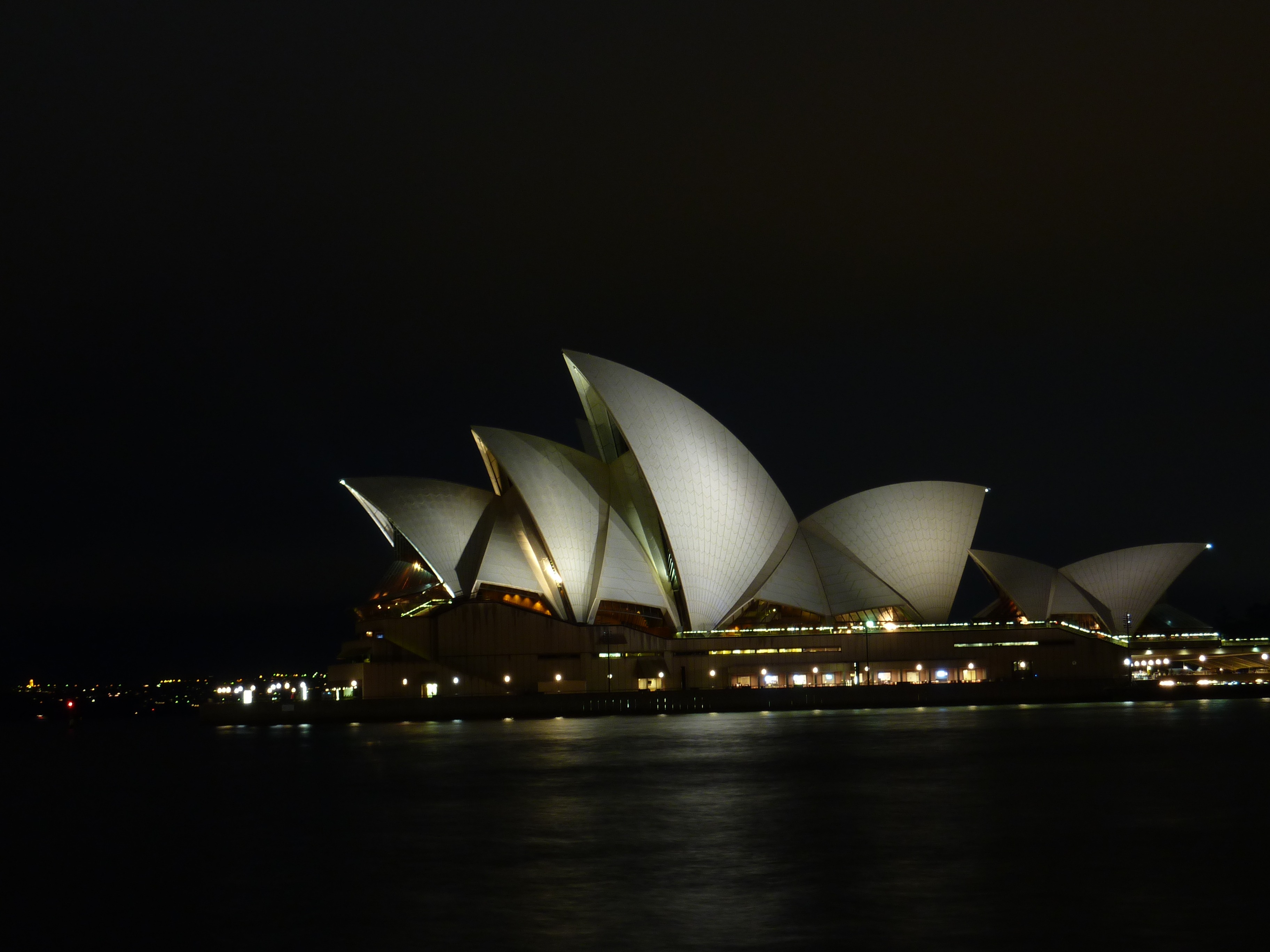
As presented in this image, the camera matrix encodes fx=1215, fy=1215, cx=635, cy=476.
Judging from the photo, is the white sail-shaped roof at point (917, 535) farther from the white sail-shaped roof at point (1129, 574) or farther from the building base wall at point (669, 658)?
the white sail-shaped roof at point (1129, 574)

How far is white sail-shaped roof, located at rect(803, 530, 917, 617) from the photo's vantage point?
2478 inches

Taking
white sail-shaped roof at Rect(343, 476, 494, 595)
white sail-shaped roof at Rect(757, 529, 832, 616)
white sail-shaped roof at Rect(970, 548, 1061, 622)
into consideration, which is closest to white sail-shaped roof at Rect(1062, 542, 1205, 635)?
white sail-shaped roof at Rect(970, 548, 1061, 622)

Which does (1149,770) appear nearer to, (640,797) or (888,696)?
(640,797)

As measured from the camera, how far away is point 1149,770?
81.3ft

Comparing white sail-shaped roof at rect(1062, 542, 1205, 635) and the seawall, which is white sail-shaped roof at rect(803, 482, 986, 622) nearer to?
the seawall

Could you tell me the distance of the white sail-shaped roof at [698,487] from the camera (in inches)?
2162

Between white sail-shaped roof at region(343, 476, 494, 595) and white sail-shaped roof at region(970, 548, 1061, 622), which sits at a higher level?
white sail-shaped roof at region(343, 476, 494, 595)

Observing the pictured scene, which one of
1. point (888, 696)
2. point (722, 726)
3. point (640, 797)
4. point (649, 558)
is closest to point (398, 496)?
point (649, 558)

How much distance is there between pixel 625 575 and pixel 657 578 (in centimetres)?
236

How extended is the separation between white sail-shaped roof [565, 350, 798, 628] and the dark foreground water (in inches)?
898

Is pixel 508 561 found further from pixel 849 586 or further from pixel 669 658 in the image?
pixel 849 586

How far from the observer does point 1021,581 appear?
7088cm

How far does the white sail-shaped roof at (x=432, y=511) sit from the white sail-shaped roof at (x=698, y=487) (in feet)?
25.3

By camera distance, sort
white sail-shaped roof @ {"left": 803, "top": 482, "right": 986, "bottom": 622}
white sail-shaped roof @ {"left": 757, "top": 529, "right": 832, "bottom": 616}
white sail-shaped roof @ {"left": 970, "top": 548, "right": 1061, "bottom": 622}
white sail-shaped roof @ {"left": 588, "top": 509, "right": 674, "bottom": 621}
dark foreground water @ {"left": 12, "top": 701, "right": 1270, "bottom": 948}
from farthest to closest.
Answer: white sail-shaped roof @ {"left": 970, "top": 548, "right": 1061, "bottom": 622} → white sail-shaped roof @ {"left": 803, "top": 482, "right": 986, "bottom": 622} → white sail-shaped roof @ {"left": 757, "top": 529, "right": 832, "bottom": 616} → white sail-shaped roof @ {"left": 588, "top": 509, "right": 674, "bottom": 621} → dark foreground water @ {"left": 12, "top": 701, "right": 1270, "bottom": 948}
